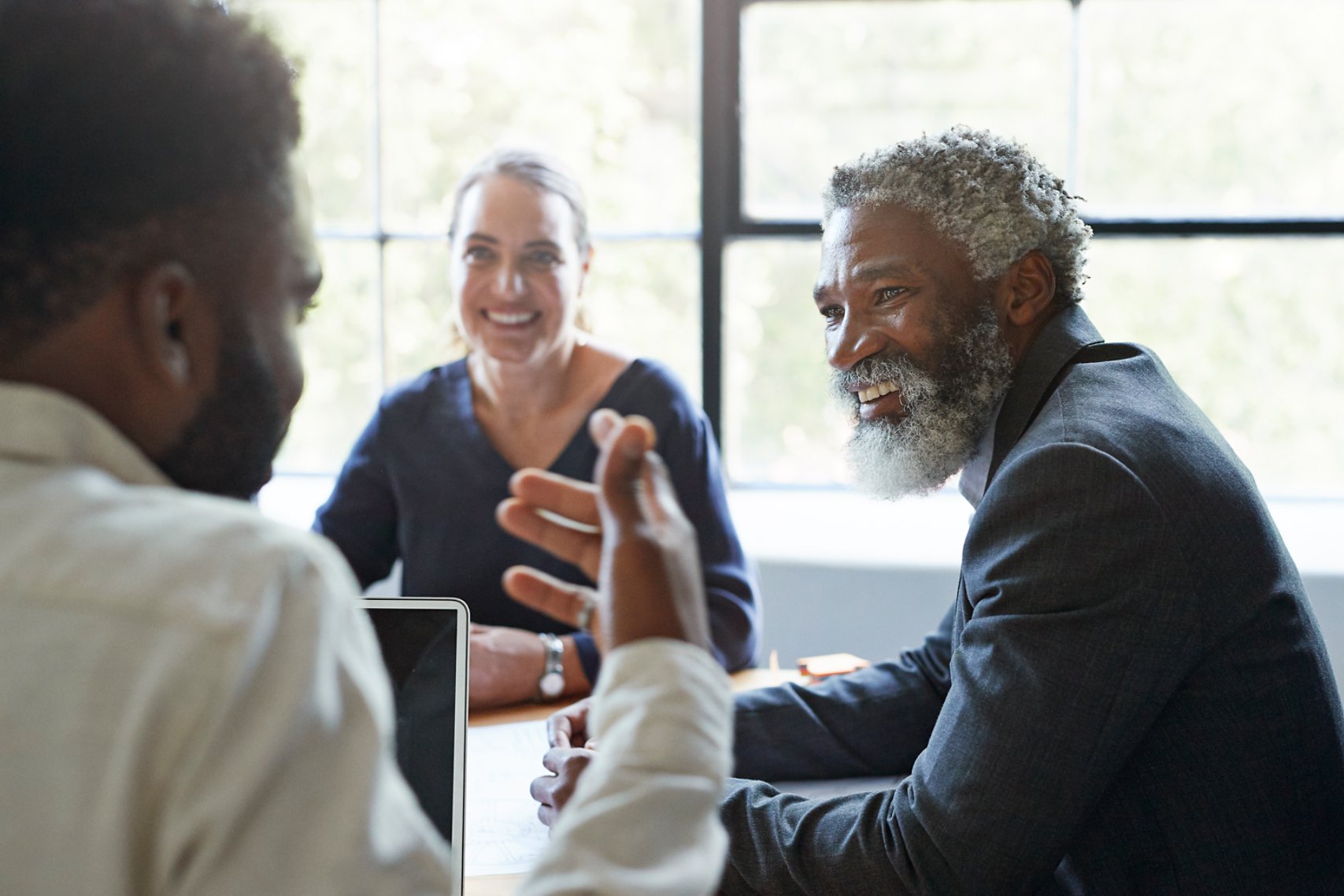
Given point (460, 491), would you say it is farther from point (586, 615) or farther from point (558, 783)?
point (586, 615)

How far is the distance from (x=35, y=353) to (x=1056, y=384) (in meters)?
1.04

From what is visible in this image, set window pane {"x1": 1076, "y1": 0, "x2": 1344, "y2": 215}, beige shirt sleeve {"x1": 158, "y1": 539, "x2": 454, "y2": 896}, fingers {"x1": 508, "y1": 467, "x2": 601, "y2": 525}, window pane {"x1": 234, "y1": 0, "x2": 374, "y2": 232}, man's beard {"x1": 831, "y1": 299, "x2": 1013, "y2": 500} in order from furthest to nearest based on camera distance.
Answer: window pane {"x1": 234, "y1": 0, "x2": 374, "y2": 232} < window pane {"x1": 1076, "y1": 0, "x2": 1344, "y2": 215} < man's beard {"x1": 831, "y1": 299, "x2": 1013, "y2": 500} < fingers {"x1": 508, "y1": 467, "x2": 601, "y2": 525} < beige shirt sleeve {"x1": 158, "y1": 539, "x2": 454, "y2": 896}

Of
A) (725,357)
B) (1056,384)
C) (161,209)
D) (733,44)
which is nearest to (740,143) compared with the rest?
(733,44)

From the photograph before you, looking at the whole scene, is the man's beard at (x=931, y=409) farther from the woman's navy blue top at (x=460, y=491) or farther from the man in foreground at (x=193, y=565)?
the man in foreground at (x=193, y=565)

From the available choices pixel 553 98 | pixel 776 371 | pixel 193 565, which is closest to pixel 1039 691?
pixel 193 565

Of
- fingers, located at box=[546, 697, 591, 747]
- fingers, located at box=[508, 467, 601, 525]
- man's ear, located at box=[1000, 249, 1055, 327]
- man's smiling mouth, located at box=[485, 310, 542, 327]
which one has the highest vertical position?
man's ear, located at box=[1000, 249, 1055, 327]

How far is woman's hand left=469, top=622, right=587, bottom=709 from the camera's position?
1.54 meters

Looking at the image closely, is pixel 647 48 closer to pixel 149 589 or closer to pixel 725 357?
pixel 725 357

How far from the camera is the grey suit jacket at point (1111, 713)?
3.34ft

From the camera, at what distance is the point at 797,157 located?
279cm

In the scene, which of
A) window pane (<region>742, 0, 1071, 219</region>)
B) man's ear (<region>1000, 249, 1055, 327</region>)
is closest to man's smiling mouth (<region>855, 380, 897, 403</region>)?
man's ear (<region>1000, 249, 1055, 327</region>)

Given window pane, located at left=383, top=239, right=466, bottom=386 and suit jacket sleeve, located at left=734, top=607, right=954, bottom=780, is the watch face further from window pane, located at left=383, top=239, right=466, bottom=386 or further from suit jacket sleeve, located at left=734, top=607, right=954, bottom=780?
window pane, located at left=383, top=239, right=466, bottom=386

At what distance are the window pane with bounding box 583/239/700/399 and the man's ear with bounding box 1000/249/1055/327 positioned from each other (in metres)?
1.49

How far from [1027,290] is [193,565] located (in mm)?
1167
